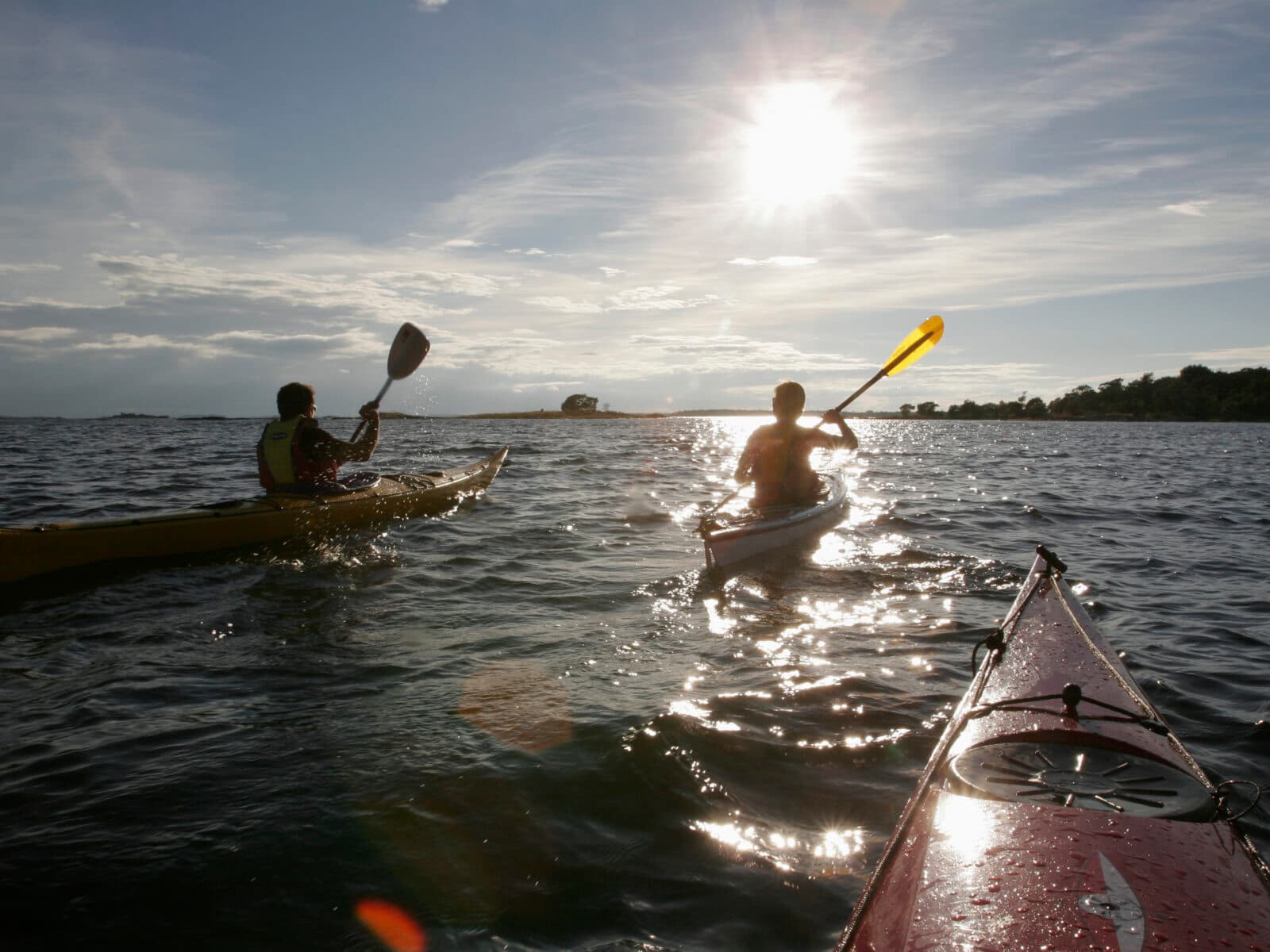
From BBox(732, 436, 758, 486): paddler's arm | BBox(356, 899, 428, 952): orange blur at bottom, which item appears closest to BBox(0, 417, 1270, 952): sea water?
BBox(356, 899, 428, 952): orange blur at bottom

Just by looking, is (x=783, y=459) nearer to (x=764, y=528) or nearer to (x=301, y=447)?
(x=764, y=528)

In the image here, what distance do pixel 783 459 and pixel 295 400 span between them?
536 cm

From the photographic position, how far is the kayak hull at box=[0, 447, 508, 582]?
6281 mm

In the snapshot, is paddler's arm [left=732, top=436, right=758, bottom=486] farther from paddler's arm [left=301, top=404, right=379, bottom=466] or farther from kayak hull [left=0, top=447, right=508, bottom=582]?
kayak hull [left=0, top=447, right=508, bottom=582]

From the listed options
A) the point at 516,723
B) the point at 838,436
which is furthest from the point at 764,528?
the point at 516,723

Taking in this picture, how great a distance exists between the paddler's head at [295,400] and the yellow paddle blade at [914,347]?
7.12 metres

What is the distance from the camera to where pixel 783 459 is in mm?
8570

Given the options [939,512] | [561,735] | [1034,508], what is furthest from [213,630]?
[1034,508]

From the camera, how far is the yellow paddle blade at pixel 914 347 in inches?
385

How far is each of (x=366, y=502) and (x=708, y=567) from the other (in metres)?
4.48

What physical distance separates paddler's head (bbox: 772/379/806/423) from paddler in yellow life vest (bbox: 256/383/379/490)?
4423 millimetres

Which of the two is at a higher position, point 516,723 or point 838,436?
point 838,436

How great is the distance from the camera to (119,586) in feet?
21.2

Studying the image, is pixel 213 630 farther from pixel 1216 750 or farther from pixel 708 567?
pixel 1216 750
